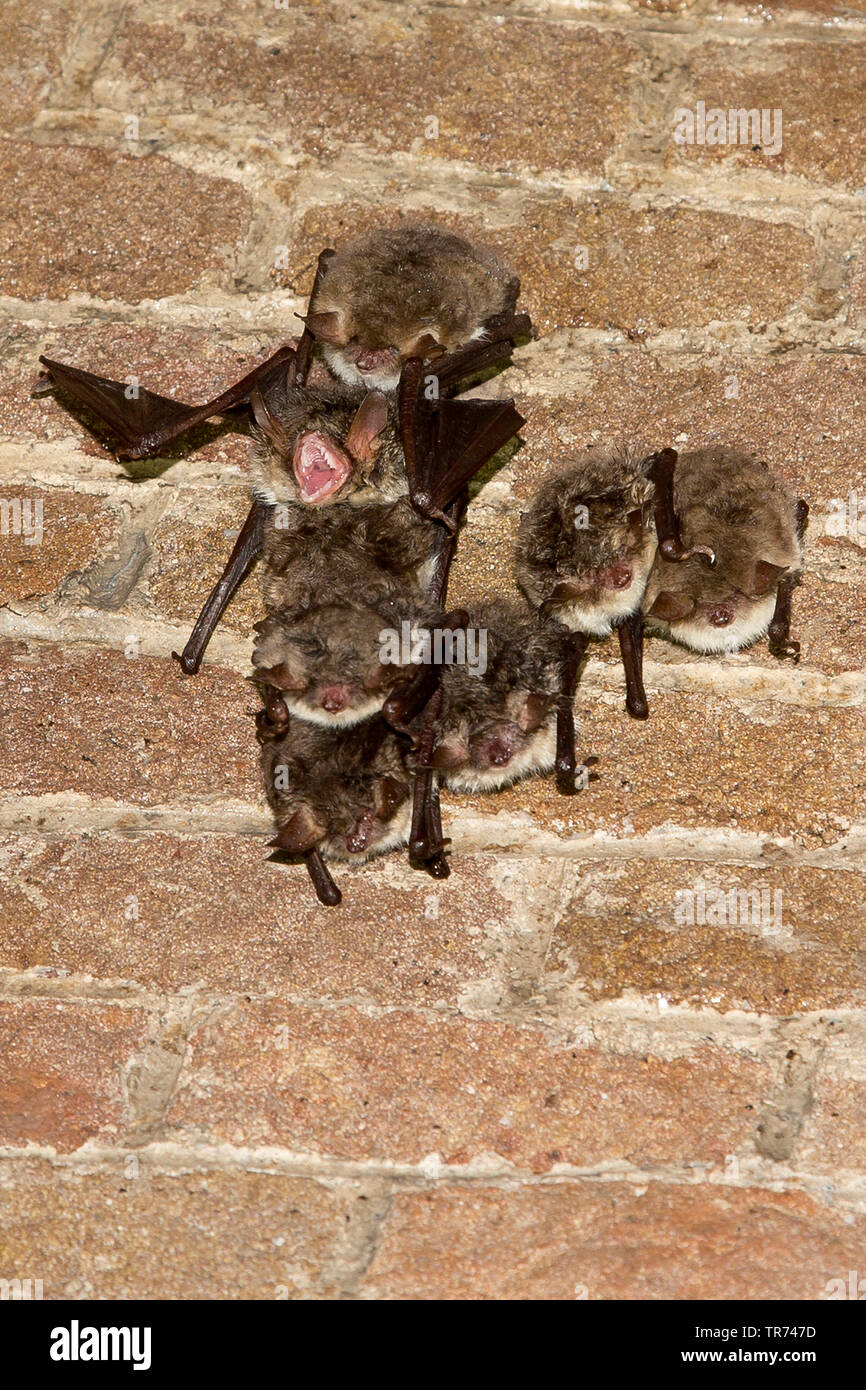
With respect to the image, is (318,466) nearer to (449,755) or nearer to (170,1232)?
(449,755)

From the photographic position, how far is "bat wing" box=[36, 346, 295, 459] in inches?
109

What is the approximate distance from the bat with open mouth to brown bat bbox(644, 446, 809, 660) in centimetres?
5

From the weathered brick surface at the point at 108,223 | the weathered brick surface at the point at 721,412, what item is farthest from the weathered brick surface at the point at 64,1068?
the weathered brick surface at the point at 108,223

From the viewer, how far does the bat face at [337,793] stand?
2.39 m

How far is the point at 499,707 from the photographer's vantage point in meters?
2.53

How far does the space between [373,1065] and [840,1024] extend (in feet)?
2.54

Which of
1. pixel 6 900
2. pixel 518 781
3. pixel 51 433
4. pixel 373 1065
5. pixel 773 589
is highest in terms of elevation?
pixel 51 433

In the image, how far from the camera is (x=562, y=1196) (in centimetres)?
205

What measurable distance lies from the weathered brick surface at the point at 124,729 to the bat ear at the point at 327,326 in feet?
2.52

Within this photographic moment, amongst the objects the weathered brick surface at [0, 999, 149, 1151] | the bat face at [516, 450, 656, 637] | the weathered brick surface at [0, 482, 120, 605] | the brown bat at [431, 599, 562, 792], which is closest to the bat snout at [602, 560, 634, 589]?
the bat face at [516, 450, 656, 637]

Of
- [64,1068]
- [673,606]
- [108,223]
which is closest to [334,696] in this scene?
[673,606]

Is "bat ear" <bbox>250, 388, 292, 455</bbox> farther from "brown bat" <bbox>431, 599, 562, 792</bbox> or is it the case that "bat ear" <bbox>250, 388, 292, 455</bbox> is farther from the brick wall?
"brown bat" <bbox>431, 599, 562, 792</bbox>
